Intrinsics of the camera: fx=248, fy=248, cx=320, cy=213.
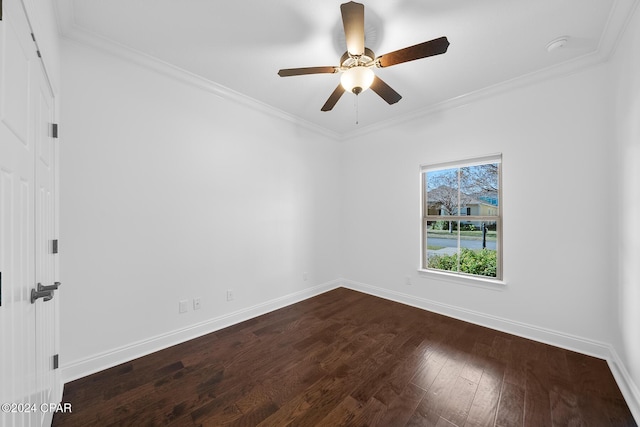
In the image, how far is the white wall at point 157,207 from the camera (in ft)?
6.75

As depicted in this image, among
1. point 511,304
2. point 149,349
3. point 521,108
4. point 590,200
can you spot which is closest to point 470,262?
point 511,304

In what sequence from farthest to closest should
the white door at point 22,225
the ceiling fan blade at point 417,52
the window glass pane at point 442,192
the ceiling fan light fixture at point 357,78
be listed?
the window glass pane at point 442,192, the ceiling fan light fixture at point 357,78, the ceiling fan blade at point 417,52, the white door at point 22,225

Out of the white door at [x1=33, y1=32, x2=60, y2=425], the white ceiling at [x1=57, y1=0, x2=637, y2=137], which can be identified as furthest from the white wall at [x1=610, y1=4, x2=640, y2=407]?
the white door at [x1=33, y1=32, x2=60, y2=425]

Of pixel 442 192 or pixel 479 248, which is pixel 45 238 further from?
pixel 479 248

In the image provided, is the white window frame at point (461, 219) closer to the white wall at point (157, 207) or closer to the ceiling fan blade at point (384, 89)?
the ceiling fan blade at point (384, 89)

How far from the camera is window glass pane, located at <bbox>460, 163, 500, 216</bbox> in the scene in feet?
9.96

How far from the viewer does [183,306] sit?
262 centimetres

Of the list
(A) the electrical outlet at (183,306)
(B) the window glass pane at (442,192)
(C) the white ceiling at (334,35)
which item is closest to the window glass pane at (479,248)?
(B) the window glass pane at (442,192)

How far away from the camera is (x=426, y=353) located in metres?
2.38

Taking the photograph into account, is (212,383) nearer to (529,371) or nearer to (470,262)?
(529,371)

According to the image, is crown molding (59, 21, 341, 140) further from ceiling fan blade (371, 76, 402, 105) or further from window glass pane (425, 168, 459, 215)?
window glass pane (425, 168, 459, 215)

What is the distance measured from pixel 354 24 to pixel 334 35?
510mm

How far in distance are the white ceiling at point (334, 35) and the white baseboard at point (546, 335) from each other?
104 inches

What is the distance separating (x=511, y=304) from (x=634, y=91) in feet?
7.08
